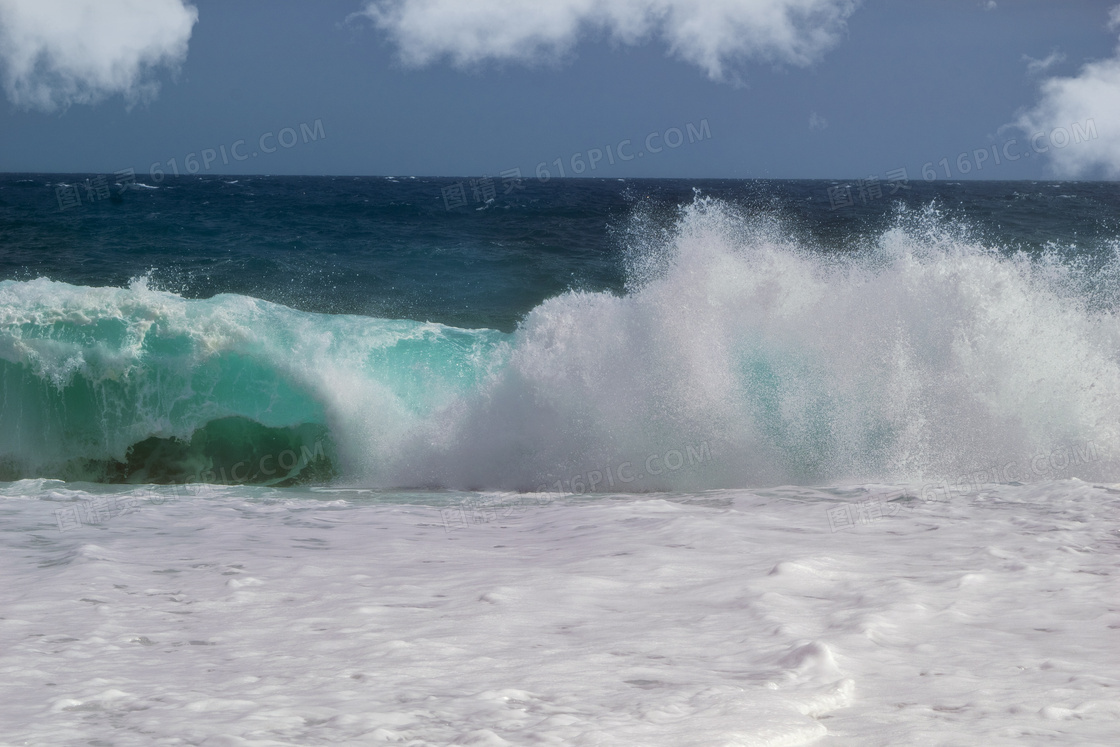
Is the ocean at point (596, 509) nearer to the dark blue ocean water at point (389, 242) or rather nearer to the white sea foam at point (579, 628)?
the white sea foam at point (579, 628)

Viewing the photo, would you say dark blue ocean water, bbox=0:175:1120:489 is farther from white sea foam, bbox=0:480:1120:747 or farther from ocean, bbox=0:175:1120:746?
white sea foam, bbox=0:480:1120:747

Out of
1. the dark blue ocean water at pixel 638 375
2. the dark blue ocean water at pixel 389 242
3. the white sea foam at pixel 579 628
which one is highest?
the dark blue ocean water at pixel 389 242

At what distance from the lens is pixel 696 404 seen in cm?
906

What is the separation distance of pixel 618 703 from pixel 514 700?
0.38 m

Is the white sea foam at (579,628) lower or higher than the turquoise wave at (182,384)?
lower

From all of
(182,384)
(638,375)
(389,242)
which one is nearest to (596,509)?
(638,375)

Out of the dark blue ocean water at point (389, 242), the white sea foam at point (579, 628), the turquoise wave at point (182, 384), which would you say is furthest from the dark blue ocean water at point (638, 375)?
the dark blue ocean water at point (389, 242)

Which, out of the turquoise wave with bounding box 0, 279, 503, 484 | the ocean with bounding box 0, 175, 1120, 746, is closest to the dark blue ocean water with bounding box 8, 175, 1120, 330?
the turquoise wave with bounding box 0, 279, 503, 484

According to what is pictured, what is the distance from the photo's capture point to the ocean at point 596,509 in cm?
340

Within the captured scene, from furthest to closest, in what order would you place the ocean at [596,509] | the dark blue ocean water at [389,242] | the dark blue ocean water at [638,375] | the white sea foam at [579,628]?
1. the dark blue ocean water at [389,242]
2. the dark blue ocean water at [638,375]
3. the ocean at [596,509]
4. the white sea foam at [579,628]

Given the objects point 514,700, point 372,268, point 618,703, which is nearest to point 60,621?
point 514,700

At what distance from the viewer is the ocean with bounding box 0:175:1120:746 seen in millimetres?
3396

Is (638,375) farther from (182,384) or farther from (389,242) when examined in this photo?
(389,242)

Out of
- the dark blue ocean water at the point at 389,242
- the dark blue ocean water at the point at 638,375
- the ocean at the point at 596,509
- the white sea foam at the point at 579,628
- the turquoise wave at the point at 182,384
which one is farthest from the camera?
the dark blue ocean water at the point at 389,242
